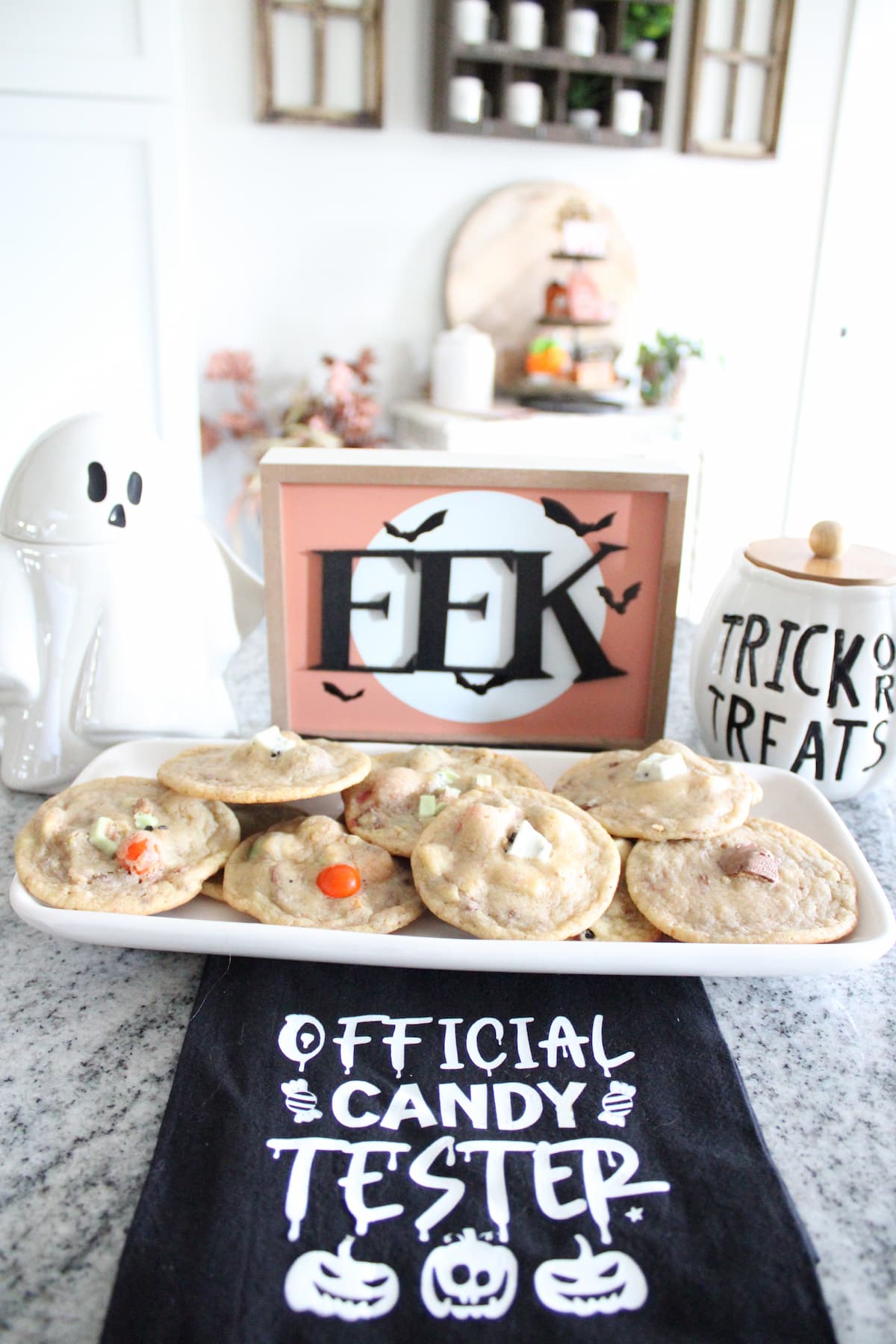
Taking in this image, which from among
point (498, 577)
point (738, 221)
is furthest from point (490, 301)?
point (498, 577)

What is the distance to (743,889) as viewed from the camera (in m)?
0.63

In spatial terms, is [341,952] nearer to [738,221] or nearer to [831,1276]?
[831,1276]

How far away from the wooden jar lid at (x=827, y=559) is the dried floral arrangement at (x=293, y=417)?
1.96 metres

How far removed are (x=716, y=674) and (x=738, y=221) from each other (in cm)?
304

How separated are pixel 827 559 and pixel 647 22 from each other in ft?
9.39

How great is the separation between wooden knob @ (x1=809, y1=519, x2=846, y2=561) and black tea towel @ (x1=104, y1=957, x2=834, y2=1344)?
40 cm

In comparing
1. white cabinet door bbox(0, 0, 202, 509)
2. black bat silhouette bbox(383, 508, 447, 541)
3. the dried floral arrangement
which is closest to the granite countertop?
black bat silhouette bbox(383, 508, 447, 541)

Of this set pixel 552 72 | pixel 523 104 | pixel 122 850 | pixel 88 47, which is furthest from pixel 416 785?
pixel 552 72

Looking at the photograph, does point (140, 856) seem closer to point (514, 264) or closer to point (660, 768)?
point (660, 768)

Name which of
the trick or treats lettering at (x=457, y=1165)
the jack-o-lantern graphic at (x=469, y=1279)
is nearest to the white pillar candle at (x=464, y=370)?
the trick or treats lettering at (x=457, y=1165)

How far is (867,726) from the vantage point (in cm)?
82

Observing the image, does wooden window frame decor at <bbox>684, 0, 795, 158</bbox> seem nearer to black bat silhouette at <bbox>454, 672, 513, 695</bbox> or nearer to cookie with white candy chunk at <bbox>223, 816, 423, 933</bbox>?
black bat silhouette at <bbox>454, 672, 513, 695</bbox>

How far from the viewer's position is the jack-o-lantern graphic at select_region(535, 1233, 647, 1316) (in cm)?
42

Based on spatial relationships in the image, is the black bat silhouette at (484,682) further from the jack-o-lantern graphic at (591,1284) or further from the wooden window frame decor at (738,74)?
the wooden window frame decor at (738,74)
